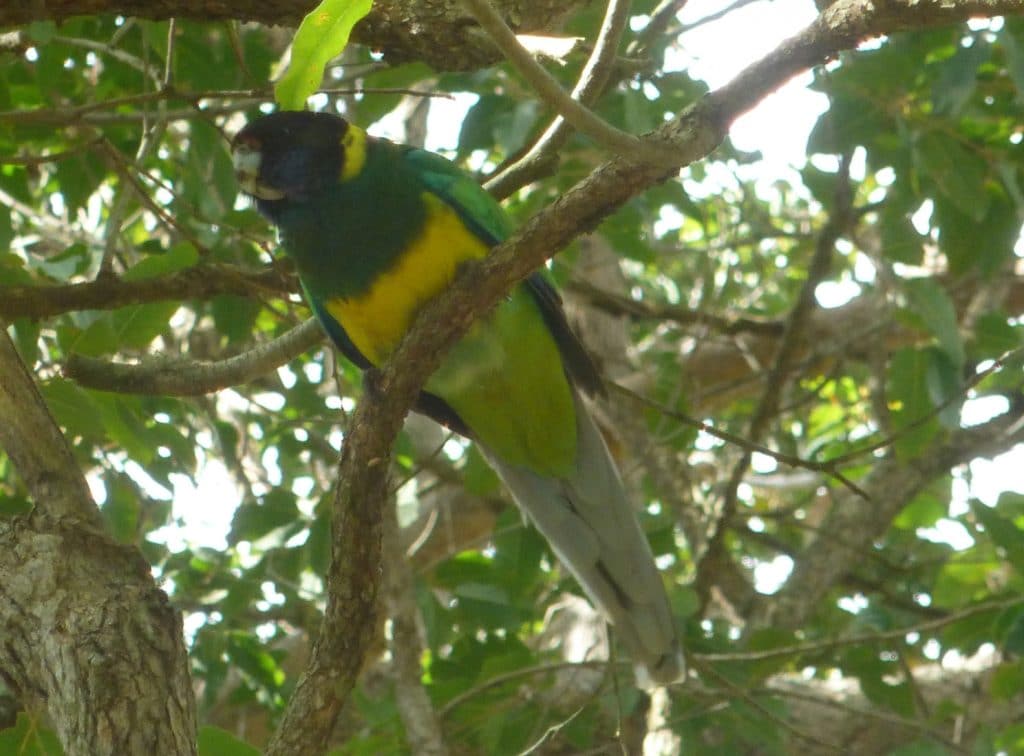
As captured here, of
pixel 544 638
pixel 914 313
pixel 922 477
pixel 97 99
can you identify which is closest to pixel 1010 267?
pixel 922 477

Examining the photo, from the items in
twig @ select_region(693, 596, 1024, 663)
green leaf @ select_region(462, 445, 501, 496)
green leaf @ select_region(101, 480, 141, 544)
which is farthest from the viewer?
green leaf @ select_region(462, 445, 501, 496)

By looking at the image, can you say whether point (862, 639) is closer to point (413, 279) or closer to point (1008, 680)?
point (1008, 680)

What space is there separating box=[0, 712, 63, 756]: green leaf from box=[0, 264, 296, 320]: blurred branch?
1.21 m

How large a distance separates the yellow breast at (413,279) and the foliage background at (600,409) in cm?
17

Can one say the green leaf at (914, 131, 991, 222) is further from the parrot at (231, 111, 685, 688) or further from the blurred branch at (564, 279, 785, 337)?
the blurred branch at (564, 279, 785, 337)

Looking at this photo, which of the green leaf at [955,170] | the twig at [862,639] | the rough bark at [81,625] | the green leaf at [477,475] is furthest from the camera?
the green leaf at [477,475]

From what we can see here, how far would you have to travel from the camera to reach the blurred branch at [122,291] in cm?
310

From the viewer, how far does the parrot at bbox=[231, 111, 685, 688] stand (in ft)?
10.0

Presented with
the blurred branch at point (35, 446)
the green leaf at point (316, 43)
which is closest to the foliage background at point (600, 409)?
the blurred branch at point (35, 446)

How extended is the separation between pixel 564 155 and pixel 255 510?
1.53m

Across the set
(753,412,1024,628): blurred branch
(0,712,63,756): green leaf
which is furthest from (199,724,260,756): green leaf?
(753,412,1024,628): blurred branch

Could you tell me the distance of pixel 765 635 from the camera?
3.88 metres

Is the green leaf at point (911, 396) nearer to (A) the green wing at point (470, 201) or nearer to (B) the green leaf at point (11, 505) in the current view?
(A) the green wing at point (470, 201)

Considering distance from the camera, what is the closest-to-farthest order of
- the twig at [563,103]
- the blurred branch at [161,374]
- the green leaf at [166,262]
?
the twig at [563,103], the blurred branch at [161,374], the green leaf at [166,262]
